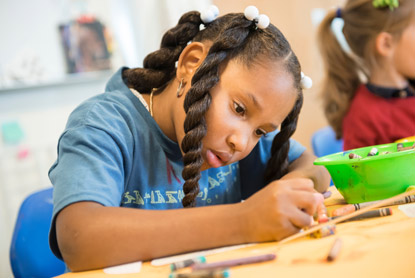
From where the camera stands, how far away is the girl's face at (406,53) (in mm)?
1729

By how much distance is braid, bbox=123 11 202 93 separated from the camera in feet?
3.31

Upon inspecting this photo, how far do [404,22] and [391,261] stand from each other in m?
1.52

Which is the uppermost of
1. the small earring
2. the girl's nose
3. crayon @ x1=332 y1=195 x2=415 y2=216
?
the small earring

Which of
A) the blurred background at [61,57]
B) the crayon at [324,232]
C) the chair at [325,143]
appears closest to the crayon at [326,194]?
the crayon at [324,232]

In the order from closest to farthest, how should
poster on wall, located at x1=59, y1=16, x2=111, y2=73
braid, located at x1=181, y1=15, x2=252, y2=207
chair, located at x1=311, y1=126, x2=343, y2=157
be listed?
braid, located at x1=181, y1=15, x2=252, y2=207
chair, located at x1=311, y1=126, x2=343, y2=157
poster on wall, located at x1=59, y1=16, x2=111, y2=73

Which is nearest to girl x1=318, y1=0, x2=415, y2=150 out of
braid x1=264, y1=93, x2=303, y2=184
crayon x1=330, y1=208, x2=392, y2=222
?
braid x1=264, y1=93, x2=303, y2=184

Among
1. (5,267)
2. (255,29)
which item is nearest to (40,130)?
(5,267)

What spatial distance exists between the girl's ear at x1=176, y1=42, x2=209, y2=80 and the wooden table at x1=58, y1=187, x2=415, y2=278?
453 mm

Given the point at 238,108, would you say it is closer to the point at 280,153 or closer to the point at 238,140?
the point at 238,140

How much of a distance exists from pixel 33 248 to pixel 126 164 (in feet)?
1.51

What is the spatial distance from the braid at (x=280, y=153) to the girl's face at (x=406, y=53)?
946mm

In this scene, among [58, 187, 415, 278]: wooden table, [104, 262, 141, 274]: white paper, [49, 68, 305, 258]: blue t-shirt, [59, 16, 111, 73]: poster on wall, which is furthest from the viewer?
[59, 16, 111, 73]: poster on wall

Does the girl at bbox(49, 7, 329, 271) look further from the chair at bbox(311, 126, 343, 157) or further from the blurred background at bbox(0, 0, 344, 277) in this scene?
the blurred background at bbox(0, 0, 344, 277)

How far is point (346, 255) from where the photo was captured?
19.7 inches
